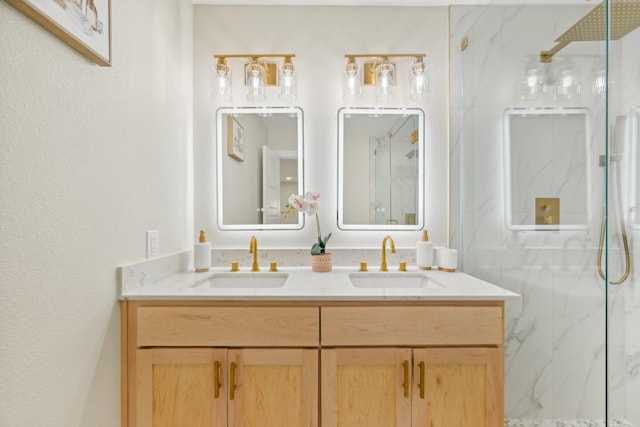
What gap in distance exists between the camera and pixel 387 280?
171 cm

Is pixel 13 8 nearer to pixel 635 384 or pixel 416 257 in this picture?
pixel 416 257

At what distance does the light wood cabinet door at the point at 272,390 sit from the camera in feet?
3.97

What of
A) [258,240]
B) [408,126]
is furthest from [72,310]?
[408,126]

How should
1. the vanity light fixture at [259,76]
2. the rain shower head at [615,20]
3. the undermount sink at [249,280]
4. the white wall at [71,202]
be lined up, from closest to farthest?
the white wall at [71,202]
the rain shower head at [615,20]
the undermount sink at [249,280]
the vanity light fixture at [259,76]

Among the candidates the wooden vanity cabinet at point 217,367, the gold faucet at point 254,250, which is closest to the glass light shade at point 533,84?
the wooden vanity cabinet at point 217,367

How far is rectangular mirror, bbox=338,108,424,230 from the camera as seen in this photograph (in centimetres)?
187

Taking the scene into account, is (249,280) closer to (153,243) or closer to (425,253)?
(153,243)

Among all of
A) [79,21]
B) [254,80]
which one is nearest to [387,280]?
[254,80]

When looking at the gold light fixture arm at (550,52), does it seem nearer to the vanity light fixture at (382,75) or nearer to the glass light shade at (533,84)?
the glass light shade at (533,84)

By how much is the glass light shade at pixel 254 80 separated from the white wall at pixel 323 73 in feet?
0.26

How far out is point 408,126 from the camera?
74.1 inches

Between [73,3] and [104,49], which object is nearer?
[73,3]

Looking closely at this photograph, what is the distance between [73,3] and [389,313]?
141 centimetres

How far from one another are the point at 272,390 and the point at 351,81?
158 centimetres
